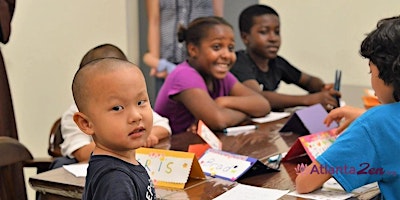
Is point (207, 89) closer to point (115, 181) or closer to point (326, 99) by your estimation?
point (326, 99)

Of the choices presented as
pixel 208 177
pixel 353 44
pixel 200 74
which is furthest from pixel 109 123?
pixel 353 44

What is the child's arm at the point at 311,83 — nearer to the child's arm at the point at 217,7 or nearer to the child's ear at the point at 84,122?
the child's arm at the point at 217,7

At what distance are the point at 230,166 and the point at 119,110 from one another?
61cm

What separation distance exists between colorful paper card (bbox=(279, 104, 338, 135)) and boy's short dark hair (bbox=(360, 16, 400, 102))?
0.79m

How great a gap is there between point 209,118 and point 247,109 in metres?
0.29

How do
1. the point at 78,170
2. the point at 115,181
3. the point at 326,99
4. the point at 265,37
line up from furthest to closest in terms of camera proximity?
the point at 265,37 < the point at 326,99 < the point at 78,170 < the point at 115,181

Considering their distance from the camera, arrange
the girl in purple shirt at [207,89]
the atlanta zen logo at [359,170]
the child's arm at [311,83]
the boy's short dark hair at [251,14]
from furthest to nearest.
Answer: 1. the child's arm at [311,83]
2. the boy's short dark hair at [251,14]
3. the girl in purple shirt at [207,89]
4. the atlanta zen logo at [359,170]

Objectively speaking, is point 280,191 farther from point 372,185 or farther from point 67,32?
point 67,32

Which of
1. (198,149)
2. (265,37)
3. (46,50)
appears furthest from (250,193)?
(46,50)

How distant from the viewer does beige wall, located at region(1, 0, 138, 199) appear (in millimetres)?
3354

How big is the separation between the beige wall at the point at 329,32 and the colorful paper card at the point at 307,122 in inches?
63.5

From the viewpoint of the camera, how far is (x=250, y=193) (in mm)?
1602

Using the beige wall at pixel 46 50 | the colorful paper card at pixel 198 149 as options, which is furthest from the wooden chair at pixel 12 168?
the beige wall at pixel 46 50

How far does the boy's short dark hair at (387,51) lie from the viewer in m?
1.55
